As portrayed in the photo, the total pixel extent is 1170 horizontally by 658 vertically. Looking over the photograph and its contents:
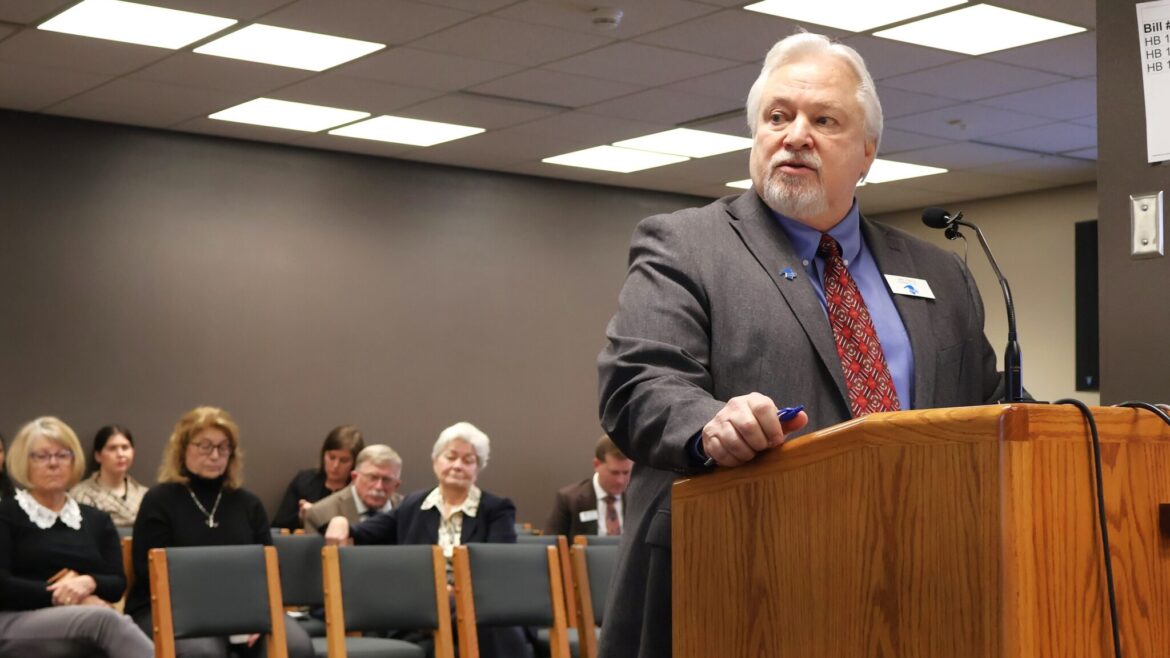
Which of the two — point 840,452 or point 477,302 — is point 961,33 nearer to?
point 477,302

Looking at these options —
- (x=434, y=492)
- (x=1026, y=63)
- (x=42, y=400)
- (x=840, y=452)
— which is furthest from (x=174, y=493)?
(x=840, y=452)

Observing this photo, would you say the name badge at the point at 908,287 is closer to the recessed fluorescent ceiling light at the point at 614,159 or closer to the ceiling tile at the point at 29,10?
the ceiling tile at the point at 29,10

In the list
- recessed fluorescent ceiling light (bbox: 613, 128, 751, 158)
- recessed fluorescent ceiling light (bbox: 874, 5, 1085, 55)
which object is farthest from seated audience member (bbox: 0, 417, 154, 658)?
recessed fluorescent ceiling light (bbox: 613, 128, 751, 158)

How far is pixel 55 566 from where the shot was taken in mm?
6168

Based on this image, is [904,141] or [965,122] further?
[904,141]

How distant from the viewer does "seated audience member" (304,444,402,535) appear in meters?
8.26

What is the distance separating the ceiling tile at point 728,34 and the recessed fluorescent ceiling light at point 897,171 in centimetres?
328

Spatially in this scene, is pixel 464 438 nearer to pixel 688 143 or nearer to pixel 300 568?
pixel 300 568

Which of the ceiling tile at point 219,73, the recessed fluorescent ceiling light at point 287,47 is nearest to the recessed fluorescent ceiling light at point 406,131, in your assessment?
the ceiling tile at point 219,73

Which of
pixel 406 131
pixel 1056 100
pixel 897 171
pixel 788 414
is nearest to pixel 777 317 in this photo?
pixel 788 414

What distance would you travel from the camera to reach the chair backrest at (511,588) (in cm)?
567

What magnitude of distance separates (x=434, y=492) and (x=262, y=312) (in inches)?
148

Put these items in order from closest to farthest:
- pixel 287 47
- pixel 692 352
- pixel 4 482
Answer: pixel 692 352 → pixel 287 47 → pixel 4 482

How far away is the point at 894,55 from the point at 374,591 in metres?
4.12
